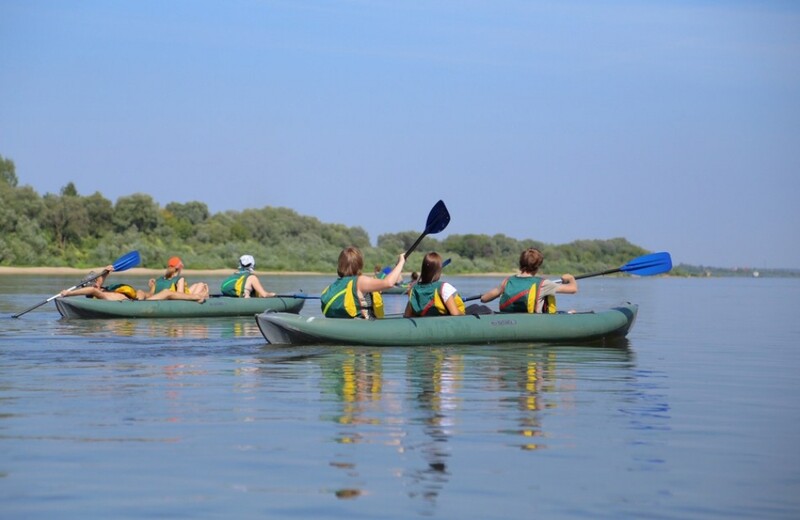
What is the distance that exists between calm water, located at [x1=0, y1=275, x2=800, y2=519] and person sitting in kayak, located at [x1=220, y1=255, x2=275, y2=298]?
666 cm

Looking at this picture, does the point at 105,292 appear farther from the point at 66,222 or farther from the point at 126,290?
the point at 66,222

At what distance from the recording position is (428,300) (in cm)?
1364

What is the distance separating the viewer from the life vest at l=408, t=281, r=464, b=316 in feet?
44.4

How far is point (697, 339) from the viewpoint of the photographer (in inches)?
686

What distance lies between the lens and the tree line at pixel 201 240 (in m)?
65.8

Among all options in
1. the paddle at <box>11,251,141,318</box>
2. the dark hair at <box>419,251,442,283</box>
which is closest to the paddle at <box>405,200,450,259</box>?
the dark hair at <box>419,251,442,283</box>

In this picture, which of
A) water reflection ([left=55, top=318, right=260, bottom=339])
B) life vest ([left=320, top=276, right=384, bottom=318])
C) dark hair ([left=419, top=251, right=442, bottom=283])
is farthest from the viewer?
water reflection ([left=55, top=318, right=260, bottom=339])

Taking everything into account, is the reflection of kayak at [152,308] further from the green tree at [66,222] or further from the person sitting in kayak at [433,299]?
the green tree at [66,222]

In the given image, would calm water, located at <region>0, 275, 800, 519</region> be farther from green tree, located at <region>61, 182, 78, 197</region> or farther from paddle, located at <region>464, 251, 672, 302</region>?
green tree, located at <region>61, 182, 78, 197</region>

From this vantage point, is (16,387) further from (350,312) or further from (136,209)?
(136,209)

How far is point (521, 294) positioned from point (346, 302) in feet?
7.09

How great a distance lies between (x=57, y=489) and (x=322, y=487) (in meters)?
1.27

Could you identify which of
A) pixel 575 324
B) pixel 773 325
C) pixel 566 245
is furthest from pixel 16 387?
pixel 566 245

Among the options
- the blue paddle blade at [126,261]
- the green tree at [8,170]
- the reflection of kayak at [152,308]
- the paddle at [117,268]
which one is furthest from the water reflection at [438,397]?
the green tree at [8,170]
